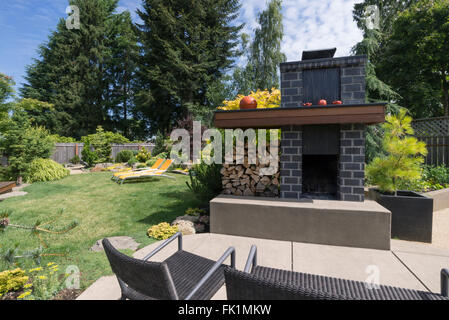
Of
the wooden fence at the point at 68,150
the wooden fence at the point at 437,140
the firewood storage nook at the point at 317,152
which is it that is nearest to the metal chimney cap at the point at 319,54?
the firewood storage nook at the point at 317,152

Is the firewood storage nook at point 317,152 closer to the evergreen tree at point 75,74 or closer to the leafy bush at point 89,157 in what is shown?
the leafy bush at point 89,157

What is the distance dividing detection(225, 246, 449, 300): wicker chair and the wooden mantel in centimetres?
227

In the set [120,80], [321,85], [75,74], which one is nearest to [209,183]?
[321,85]

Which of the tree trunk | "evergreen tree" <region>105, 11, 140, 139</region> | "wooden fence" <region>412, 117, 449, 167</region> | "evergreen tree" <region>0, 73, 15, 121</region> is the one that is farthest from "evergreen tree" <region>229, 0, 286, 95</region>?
"evergreen tree" <region>0, 73, 15, 121</region>

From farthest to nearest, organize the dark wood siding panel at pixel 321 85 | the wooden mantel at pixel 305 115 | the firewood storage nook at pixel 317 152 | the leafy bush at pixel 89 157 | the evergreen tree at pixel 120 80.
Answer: the evergreen tree at pixel 120 80 < the leafy bush at pixel 89 157 < the dark wood siding panel at pixel 321 85 < the wooden mantel at pixel 305 115 < the firewood storage nook at pixel 317 152

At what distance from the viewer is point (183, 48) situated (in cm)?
1853

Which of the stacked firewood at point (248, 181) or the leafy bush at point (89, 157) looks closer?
the stacked firewood at point (248, 181)

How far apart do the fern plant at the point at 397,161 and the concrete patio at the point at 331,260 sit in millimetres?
1206

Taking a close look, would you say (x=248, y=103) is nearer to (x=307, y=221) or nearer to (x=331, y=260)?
(x=307, y=221)

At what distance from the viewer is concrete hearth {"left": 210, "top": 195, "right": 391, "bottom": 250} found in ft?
9.82

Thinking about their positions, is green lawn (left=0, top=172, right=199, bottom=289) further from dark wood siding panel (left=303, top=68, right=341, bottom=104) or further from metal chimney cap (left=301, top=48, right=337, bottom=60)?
metal chimney cap (left=301, top=48, right=337, bottom=60)

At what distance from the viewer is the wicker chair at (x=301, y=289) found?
1.04m

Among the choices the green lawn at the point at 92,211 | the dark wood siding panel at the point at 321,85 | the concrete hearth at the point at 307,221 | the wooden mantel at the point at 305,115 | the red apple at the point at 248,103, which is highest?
the dark wood siding panel at the point at 321,85
